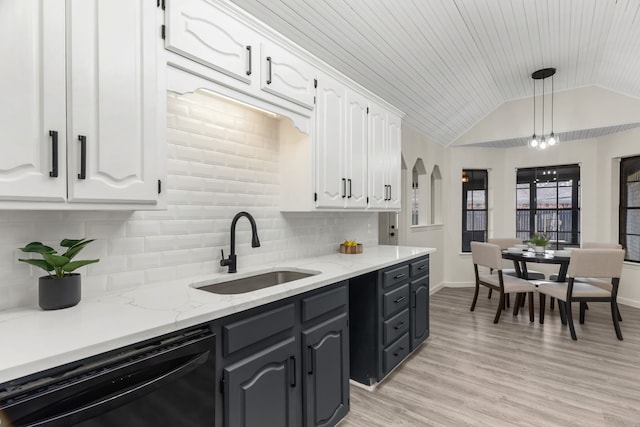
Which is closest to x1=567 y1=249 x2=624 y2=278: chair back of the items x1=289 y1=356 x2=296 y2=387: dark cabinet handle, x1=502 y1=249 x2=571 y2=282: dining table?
x1=502 y1=249 x2=571 y2=282: dining table

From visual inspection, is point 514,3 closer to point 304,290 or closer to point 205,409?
point 304,290

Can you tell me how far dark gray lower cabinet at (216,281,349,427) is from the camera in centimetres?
135

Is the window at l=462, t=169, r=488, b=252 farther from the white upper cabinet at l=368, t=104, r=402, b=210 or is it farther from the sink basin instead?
the sink basin

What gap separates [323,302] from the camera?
1.87 m

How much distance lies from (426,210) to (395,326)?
3.07 metres

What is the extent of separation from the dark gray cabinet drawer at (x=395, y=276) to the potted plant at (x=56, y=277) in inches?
72.7

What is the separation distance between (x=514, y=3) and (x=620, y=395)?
3024 millimetres

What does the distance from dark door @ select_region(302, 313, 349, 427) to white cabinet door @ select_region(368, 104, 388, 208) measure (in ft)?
4.47

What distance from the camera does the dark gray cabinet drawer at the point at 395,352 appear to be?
8.43ft

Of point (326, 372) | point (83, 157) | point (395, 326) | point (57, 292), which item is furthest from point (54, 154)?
point (395, 326)

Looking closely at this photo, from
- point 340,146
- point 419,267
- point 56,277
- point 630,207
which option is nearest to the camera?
point 56,277

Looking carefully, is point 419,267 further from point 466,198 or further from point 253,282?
point 466,198

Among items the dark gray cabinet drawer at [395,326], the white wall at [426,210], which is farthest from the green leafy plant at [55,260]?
the white wall at [426,210]

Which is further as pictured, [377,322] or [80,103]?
[377,322]
